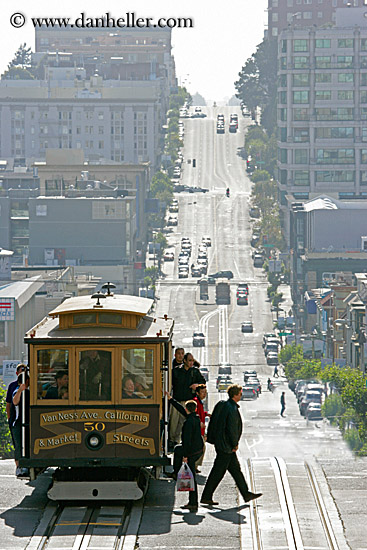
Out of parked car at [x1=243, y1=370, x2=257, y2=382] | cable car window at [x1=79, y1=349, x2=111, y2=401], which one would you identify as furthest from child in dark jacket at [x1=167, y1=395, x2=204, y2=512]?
parked car at [x1=243, y1=370, x2=257, y2=382]

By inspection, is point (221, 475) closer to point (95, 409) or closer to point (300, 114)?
point (95, 409)

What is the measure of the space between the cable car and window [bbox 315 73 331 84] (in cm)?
16893

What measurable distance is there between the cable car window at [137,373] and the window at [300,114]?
170 meters

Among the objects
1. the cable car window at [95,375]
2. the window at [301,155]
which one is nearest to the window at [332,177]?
the window at [301,155]

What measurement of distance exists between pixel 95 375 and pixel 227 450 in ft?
7.13

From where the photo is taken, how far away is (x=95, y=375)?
65.8ft

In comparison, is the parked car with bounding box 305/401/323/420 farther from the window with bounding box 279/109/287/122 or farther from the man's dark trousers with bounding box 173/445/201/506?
the window with bounding box 279/109/287/122

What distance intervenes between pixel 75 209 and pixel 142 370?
143m

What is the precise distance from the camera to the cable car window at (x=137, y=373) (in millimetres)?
20078

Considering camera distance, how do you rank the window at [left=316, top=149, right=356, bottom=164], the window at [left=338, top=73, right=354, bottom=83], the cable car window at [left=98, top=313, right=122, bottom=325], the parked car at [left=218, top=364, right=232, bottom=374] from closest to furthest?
the cable car window at [left=98, top=313, right=122, bottom=325] < the parked car at [left=218, top=364, right=232, bottom=374] < the window at [left=338, top=73, right=354, bottom=83] < the window at [left=316, top=149, right=356, bottom=164]

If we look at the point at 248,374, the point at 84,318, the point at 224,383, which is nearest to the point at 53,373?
the point at 84,318

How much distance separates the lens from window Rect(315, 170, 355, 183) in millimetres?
188125

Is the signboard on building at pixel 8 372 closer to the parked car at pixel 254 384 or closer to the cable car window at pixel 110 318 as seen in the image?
the parked car at pixel 254 384

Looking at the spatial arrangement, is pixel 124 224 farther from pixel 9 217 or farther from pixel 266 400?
pixel 266 400
